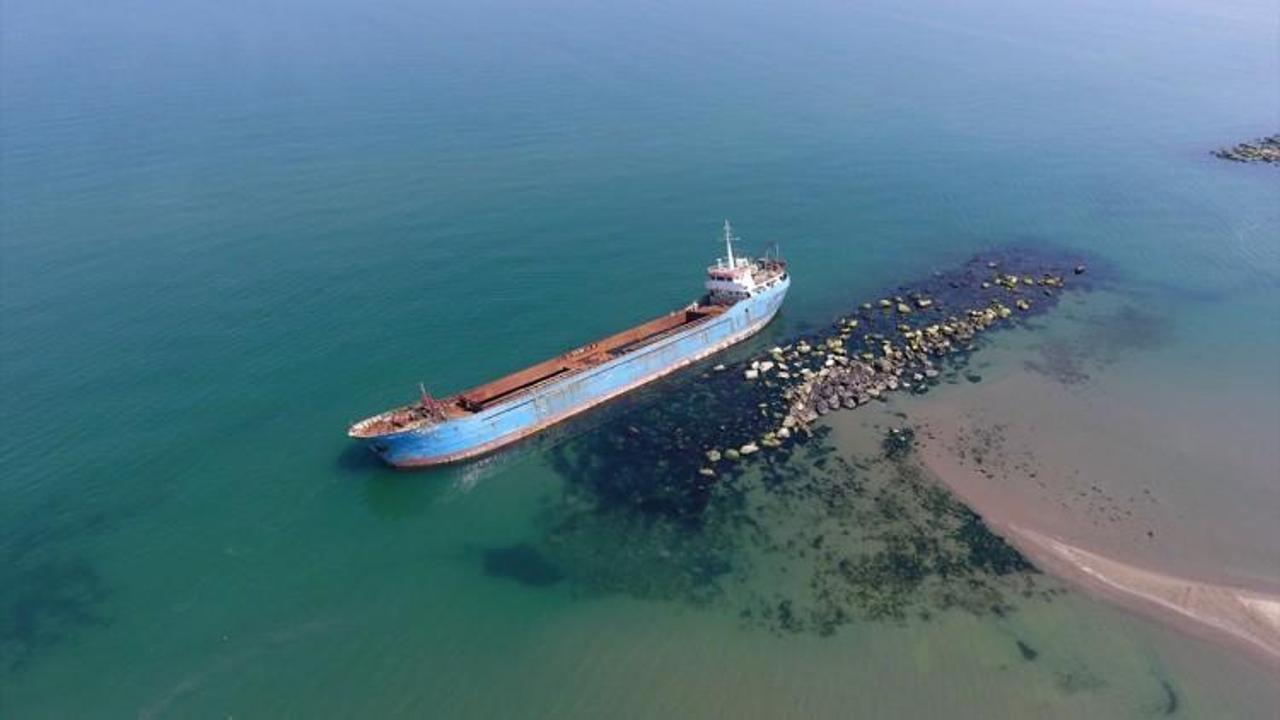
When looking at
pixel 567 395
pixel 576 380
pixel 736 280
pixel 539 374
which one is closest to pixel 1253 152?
pixel 736 280

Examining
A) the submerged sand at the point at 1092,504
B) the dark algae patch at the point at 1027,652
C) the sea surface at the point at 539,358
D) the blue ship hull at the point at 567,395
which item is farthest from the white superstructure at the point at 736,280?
the dark algae patch at the point at 1027,652

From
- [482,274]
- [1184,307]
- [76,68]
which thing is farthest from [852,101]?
[76,68]

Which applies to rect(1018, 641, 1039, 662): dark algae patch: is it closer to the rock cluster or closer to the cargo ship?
the cargo ship

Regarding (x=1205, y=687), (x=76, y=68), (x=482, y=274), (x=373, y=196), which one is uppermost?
(x=76, y=68)

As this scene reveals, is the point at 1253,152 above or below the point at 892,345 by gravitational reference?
above

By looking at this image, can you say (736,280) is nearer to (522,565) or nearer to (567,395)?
(567,395)

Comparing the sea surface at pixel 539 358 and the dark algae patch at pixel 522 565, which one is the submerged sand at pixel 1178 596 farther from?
the dark algae patch at pixel 522 565

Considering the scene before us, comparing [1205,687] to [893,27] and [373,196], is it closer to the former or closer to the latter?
[373,196]
